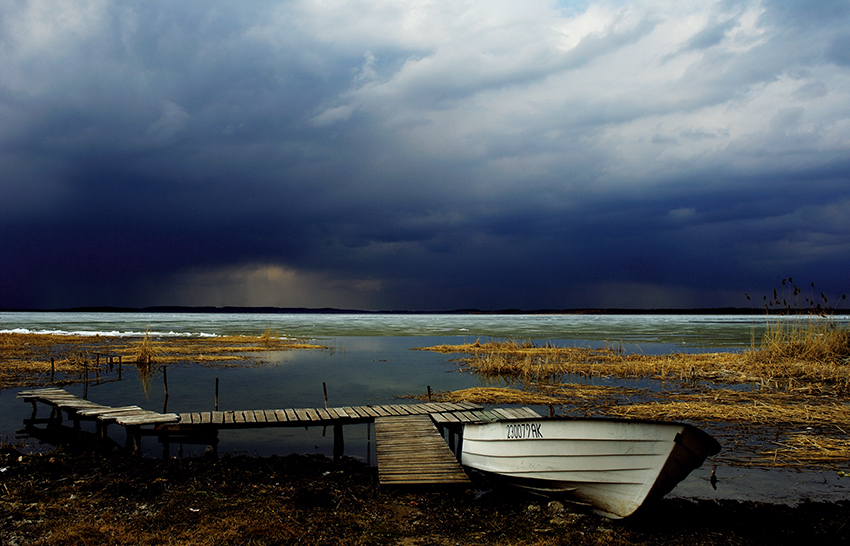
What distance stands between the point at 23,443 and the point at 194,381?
40.9 feet

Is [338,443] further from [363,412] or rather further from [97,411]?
[97,411]

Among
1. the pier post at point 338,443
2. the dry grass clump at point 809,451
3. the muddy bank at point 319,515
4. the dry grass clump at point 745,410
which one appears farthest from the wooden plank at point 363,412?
the dry grass clump at point 809,451

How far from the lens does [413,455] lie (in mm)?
12172

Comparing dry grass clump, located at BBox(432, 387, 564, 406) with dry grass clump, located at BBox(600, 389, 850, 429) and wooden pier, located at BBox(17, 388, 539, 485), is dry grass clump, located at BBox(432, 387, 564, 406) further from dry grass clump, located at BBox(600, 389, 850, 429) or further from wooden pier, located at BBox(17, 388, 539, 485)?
wooden pier, located at BBox(17, 388, 539, 485)

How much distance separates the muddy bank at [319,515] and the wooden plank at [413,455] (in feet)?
1.10

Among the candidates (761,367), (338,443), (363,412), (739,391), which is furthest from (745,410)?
(338,443)

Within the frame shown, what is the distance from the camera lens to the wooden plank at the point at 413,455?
11.1m

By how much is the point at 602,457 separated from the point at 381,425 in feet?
21.8


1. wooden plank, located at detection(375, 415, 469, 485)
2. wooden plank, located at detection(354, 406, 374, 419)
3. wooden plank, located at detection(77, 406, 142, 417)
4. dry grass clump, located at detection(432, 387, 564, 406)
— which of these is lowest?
dry grass clump, located at detection(432, 387, 564, 406)

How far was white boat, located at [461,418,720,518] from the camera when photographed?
8719 millimetres

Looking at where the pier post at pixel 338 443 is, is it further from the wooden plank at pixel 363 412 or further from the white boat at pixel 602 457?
the white boat at pixel 602 457

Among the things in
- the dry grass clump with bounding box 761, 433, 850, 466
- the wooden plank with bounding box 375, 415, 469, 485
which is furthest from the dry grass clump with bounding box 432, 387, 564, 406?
the dry grass clump with bounding box 761, 433, 850, 466

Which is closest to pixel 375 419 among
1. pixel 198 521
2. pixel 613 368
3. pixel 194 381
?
pixel 198 521

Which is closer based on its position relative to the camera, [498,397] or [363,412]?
[363,412]
